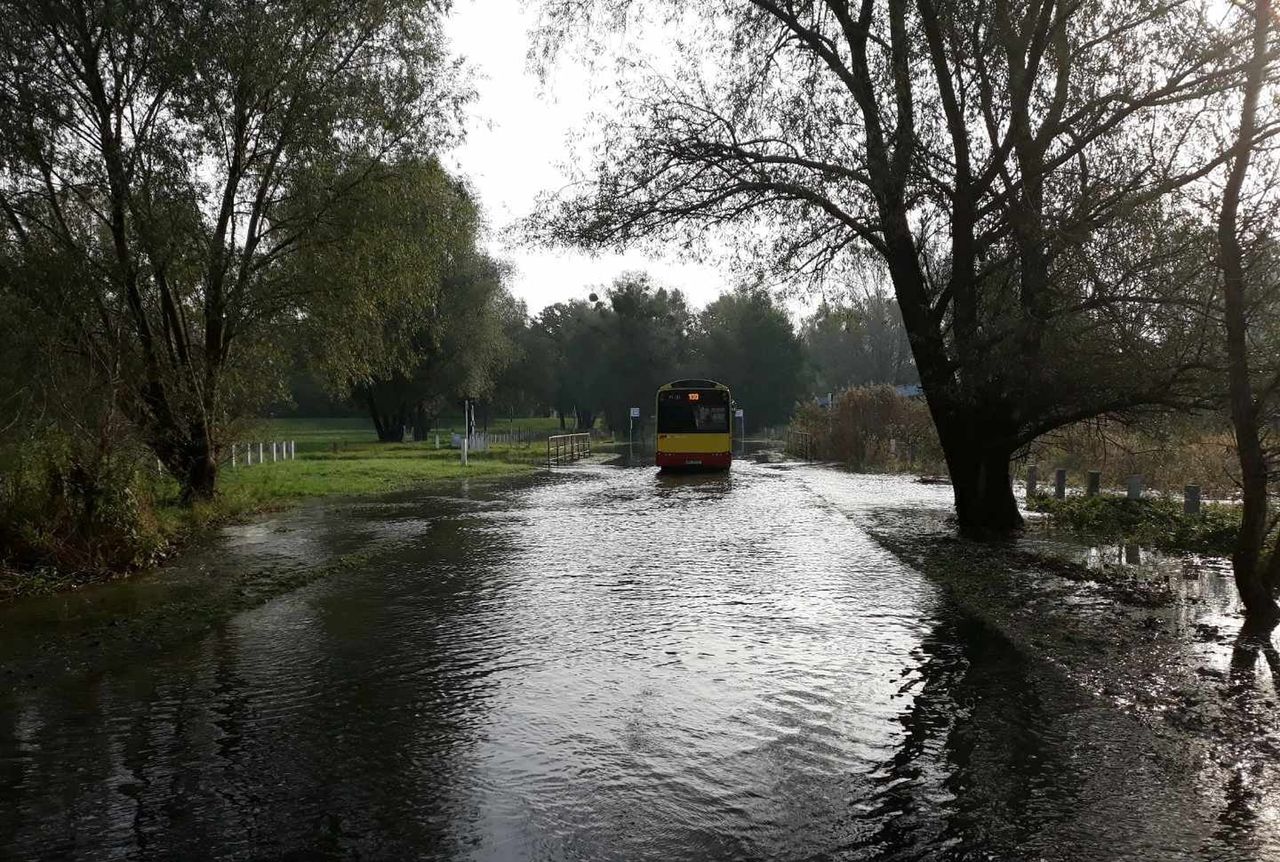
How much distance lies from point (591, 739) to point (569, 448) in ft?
148

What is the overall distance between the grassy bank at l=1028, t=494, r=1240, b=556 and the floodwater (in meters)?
5.60

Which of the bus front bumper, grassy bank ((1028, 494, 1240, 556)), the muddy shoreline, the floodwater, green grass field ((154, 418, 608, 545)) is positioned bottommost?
the floodwater

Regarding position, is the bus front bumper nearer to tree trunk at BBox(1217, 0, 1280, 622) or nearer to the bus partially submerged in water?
the bus partially submerged in water

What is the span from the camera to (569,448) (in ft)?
166

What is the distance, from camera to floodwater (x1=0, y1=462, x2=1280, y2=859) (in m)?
4.38

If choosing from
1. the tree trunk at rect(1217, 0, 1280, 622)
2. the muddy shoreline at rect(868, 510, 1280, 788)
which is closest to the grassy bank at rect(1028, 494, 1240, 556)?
the muddy shoreline at rect(868, 510, 1280, 788)

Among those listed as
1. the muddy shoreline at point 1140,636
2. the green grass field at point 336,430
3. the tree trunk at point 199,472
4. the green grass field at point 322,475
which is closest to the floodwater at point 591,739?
the muddy shoreline at point 1140,636

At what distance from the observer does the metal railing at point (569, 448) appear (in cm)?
4239

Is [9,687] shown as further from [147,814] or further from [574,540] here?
[574,540]

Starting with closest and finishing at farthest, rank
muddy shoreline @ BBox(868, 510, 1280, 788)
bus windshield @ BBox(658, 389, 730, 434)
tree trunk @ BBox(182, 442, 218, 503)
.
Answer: muddy shoreline @ BBox(868, 510, 1280, 788)
tree trunk @ BBox(182, 442, 218, 503)
bus windshield @ BBox(658, 389, 730, 434)

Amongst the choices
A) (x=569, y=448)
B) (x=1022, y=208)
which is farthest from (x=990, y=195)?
(x=569, y=448)

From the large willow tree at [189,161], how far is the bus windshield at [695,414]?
14513 millimetres

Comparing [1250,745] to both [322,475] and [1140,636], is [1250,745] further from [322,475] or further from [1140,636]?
[322,475]

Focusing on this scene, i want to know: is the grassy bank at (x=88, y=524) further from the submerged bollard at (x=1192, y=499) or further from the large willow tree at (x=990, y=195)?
the submerged bollard at (x=1192, y=499)
